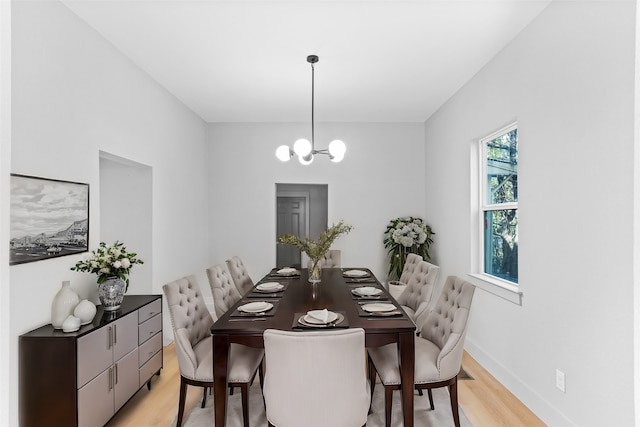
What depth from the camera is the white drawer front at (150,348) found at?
280cm

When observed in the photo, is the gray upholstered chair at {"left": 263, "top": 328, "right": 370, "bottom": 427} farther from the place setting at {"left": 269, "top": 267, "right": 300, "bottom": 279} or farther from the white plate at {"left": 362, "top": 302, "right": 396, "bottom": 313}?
the place setting at {"left": 269, "top": 267, "right": 300, "bottom": 279}

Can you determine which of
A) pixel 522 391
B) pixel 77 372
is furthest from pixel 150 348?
pixel 522 391

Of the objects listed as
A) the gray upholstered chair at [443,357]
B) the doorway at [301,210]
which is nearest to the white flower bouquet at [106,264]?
the gray upholstered chair at [443,357]

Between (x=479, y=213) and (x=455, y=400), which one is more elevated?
(x=479, y=213)

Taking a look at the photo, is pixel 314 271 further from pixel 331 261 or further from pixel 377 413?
pixel 331 261

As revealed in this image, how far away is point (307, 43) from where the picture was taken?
9.72ft

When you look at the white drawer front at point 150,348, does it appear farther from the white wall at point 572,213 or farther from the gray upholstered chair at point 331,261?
the white wall at point 572,213

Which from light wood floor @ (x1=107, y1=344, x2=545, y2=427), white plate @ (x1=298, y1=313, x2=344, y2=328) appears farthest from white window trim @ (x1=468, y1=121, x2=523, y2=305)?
white plate @ (x1=298, y1=313, x2=344, y2=328)

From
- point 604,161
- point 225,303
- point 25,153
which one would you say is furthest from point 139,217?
point 604,161

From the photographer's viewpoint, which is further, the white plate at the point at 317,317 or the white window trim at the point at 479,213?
the white window trim at the point at 479,213

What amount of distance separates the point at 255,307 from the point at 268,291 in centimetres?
57

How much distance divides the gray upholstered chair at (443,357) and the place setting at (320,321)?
Answer: 1.34 ft

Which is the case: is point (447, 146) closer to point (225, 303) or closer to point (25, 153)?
point (225, 303)

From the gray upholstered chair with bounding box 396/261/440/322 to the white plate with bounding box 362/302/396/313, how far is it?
689mm
